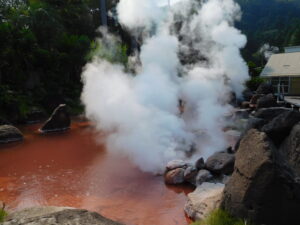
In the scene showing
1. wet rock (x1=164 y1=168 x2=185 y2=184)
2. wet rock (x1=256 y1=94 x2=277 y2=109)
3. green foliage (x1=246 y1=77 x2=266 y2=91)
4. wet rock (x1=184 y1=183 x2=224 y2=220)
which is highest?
wet rock (x1=184 y1=183 x2=224 y2=220)

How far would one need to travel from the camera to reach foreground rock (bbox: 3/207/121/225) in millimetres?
4688

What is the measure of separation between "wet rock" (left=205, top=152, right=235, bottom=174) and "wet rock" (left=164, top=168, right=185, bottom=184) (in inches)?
28.0

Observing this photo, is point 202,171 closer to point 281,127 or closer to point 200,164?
point 200,164

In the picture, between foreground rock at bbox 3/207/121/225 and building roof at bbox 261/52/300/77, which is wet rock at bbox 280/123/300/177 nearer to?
foreground rock at bbox 3/207/121/225

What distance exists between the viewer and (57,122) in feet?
56.7

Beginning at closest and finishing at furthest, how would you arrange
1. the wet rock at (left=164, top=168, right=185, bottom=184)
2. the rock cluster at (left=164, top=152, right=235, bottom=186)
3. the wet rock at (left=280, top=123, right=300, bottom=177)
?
the wet rock at (left=280, top=123, right=300, bottom=177)
the rock cluster at (left=164, top=152, right=235, bottom=186)
the wet rock at (left=164, top=168, right=185, bottom=184)

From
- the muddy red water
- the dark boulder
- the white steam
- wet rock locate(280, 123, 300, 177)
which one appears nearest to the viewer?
wet rock locate(280, 123, 300, 177)

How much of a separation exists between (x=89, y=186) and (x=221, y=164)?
11.0 feet

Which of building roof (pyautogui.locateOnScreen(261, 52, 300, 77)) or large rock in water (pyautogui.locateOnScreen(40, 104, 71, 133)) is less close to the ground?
building roof (pyautogui.locateOnScreen(261, 52, 300, 77))

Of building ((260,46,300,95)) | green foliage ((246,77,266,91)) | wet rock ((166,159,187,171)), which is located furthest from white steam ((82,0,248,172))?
green foliage ((246,77,266,91))

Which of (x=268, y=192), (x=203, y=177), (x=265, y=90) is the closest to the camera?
(x=268, y=192)

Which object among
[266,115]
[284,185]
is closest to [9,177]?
[284,185]

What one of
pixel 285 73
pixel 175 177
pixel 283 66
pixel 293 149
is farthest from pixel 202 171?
pixel 283 66

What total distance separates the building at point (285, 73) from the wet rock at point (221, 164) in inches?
698
